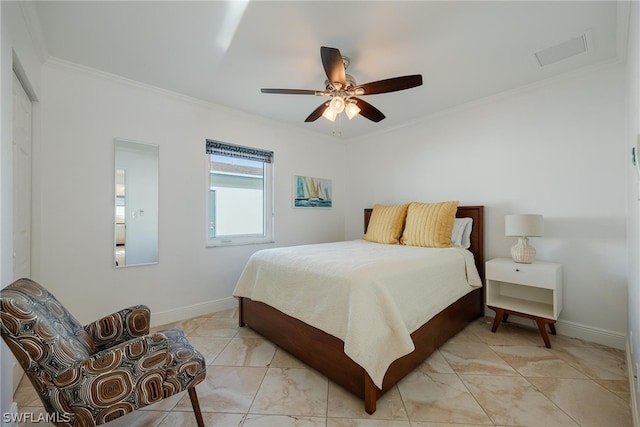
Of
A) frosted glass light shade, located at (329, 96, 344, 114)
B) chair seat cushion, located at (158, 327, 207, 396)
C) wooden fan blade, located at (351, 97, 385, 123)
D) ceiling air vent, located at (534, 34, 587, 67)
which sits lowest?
chair seat cushion, located at (158, 327, 207, 396)

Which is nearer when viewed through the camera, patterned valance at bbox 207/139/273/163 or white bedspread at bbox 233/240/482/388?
white bedspread at bbox 233/240/482/388

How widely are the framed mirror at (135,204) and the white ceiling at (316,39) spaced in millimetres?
717

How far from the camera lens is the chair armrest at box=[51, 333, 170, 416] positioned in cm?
111

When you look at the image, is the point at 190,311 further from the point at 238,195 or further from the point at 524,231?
the point at 524,231

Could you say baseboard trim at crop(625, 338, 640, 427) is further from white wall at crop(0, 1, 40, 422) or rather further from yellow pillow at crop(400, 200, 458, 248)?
white wall at crop(0, 1, 40, 422)

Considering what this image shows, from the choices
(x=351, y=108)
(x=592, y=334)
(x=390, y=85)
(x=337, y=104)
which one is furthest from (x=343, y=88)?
(x=592, y=334)

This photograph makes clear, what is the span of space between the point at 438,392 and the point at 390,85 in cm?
218

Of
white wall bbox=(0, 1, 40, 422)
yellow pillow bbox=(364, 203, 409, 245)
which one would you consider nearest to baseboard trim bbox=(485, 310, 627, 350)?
yellow pillow bbox=(364, 203, 409, 245)

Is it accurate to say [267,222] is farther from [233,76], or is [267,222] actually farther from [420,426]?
[420,426]

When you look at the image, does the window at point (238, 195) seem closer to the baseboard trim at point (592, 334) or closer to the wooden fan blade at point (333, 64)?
the wooden fan blade at point (333, 64)

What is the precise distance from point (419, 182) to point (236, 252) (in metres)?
2.60

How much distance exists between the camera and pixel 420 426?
143 cm

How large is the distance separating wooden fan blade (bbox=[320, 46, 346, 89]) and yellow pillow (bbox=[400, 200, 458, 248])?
5.67ft

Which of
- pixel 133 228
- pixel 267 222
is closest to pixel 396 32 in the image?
pixel 267 222
